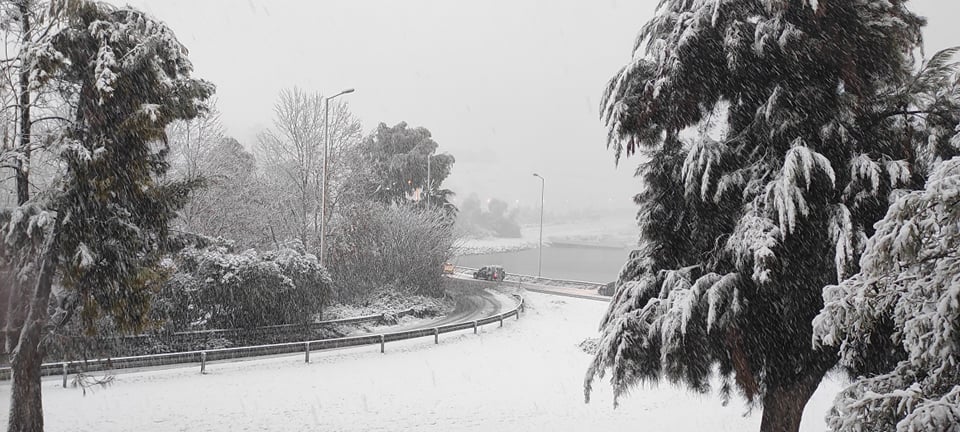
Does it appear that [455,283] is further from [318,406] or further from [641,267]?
[641,267]

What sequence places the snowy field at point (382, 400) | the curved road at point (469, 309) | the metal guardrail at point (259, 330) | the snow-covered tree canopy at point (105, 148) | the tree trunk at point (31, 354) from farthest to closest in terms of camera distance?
1. the curved road at point (469, 309)
2. the metal guardrail at point (259, 330)
3. the snowy field at point (382, 400)
4. the tree trunk at point (31, 354)
5. the snow-covered tree canopy at point (105, 148)

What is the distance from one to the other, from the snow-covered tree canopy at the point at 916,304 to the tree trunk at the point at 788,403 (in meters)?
3.23

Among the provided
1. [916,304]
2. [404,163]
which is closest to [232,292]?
[916,304]

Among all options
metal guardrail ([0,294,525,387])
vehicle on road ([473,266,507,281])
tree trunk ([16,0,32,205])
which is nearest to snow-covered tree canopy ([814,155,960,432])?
tree trunk ([16,0,32,205])

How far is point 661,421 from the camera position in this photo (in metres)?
11.9

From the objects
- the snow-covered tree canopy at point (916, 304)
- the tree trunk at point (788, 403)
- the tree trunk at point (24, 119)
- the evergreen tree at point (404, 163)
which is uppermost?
the evergreen tree at point (404, 163)

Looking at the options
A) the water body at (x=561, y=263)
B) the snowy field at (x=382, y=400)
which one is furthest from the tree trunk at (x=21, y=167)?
the water body at (x=561, y=263)

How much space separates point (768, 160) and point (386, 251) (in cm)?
2630

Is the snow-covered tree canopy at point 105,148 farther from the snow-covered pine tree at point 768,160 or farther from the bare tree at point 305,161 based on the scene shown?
the bare tree at point 305,161

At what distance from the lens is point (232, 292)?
18.9m

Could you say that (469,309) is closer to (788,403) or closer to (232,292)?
(232,292)

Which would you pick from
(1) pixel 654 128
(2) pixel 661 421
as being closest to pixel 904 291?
(1) pixel 654 128

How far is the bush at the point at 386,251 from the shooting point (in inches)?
1186

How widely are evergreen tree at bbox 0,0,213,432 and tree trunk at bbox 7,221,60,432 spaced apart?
15 mm
